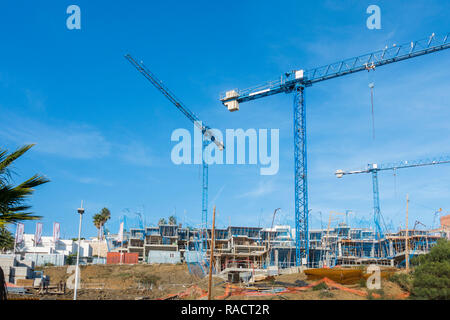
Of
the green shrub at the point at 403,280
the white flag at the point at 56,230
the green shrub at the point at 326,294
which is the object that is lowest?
the green shrub at the point at 326,294

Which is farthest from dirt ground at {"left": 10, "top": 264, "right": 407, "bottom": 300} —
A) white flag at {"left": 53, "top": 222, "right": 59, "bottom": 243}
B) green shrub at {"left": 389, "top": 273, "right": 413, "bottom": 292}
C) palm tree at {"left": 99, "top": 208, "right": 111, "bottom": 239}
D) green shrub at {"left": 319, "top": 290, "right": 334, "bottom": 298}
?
palm tree at {"left": 99, "top": 208, "right": 111, "bottom": 239}

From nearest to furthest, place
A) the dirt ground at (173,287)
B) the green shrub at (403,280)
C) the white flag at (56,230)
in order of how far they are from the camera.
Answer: the dirt ground at (173,287) < the green shrub at (403,280) < the white flag at (56,230)

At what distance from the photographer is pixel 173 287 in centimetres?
4772

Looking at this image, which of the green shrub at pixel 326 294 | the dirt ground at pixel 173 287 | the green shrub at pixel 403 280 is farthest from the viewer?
the green shrub at pixel 403 280

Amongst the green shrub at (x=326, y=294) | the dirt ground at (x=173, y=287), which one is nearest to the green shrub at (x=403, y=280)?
the dirt ground at (x=173, y=287)

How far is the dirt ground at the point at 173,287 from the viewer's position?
98.6 feet

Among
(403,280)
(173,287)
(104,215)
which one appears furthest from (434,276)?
(104,215)

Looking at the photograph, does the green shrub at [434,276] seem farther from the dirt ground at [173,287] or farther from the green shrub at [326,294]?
the green shrub at [326,294]

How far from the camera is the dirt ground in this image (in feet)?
98.6
